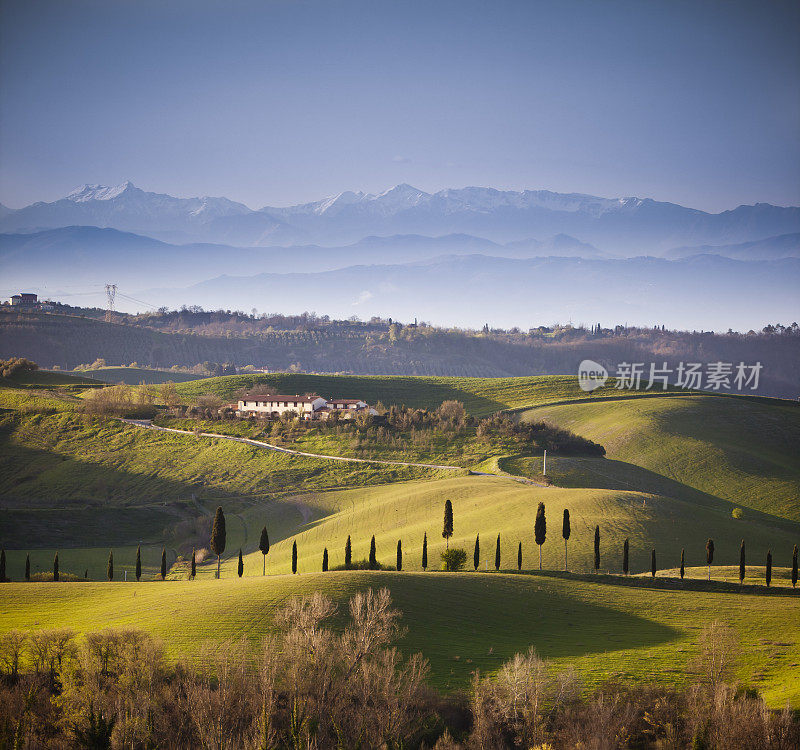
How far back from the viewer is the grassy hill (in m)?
98.2

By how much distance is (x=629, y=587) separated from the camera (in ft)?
164

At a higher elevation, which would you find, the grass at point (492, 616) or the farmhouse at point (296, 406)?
the farmhouse at point (296, 406)

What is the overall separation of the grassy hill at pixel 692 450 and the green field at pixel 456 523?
0.42m

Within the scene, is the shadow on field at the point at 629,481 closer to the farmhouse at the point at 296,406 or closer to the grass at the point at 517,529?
the grass at the point at 517,529

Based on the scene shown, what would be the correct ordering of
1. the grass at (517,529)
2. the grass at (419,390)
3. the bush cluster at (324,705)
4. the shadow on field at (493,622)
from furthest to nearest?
the grass at (419,390)
the grass at (517,529)
the shadow on field at (493,622)
the bush cluster at (324,705)

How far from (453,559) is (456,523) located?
53.3 ft

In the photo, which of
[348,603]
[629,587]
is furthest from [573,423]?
[348,603]

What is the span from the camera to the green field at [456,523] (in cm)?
4047

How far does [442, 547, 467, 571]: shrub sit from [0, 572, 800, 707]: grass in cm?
508

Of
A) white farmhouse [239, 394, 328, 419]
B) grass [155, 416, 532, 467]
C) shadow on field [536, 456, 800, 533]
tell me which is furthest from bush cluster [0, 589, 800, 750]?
white farmhouse [239, 394, 328, 419]

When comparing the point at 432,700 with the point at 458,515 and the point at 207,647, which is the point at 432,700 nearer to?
the point at 207,647

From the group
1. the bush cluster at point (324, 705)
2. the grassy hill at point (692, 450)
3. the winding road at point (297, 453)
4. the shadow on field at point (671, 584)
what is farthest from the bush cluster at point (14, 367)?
the bush cluster at point (324, 705)

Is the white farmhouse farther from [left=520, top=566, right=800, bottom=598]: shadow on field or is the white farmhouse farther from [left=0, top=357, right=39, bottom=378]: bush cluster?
[left=520, top=566, right=800, bottom=598]: shadow on field

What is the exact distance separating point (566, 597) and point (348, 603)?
14.2 meters
